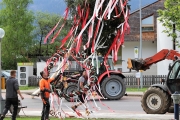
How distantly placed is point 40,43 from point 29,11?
26.2 feet

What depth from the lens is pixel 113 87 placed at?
26.5 m

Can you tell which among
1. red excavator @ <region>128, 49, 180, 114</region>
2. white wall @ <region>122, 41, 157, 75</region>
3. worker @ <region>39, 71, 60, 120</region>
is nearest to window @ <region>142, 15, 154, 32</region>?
white wall @ <region>122, 41, 157, 75</region>

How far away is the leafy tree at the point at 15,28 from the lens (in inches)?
2184

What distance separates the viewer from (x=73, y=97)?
15.2m

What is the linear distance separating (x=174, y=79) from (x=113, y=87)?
881 cm

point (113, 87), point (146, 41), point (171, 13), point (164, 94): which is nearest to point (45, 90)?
point (164, 94)

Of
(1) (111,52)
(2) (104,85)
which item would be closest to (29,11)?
(2) (104,85)

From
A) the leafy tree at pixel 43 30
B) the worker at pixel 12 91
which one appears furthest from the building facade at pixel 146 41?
the worker at pixel 12 91

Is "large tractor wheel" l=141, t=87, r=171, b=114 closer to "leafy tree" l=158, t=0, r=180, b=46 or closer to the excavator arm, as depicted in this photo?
the excavator arm

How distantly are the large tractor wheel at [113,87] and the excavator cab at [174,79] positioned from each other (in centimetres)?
842

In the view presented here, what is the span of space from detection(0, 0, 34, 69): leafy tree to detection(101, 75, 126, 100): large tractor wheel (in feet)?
101

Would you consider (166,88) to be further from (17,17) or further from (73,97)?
(17,17)

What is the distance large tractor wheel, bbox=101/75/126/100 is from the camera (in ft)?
86.2

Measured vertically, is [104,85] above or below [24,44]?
below
